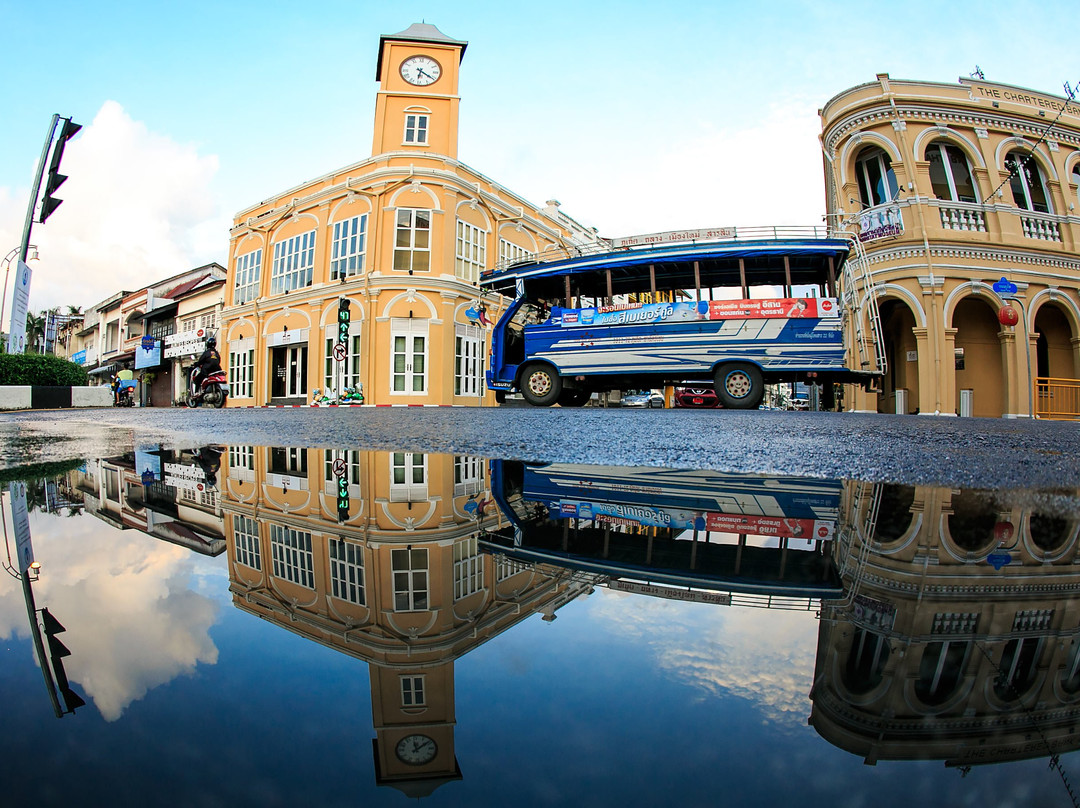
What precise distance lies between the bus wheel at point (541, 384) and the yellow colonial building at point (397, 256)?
8.27 m

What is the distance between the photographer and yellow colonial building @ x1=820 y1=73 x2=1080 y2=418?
12781 millimetres

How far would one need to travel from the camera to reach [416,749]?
51 centimetres

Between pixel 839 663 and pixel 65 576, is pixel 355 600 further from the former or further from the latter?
pixel 839 663

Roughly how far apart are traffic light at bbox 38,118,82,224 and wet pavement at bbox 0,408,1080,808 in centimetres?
2807

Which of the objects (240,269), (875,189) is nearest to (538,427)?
(875,189)

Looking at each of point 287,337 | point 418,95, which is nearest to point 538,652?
point 418,95

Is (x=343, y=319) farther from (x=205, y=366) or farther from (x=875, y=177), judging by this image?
(x=875, y=177)

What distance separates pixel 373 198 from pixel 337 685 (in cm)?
2079

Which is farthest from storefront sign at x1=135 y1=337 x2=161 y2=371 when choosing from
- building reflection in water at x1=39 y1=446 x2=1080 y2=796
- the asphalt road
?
building reflection in water at x1=39 y1=446 x2=1080 y2=796

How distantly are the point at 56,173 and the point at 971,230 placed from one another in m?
31.1

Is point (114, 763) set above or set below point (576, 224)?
below

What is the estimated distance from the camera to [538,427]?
14.5 ft

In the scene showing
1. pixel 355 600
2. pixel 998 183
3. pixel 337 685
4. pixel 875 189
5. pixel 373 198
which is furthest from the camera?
pixel 373 198

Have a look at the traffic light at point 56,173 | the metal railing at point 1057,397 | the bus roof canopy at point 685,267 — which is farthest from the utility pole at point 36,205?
the metal railing at point 1057,397
